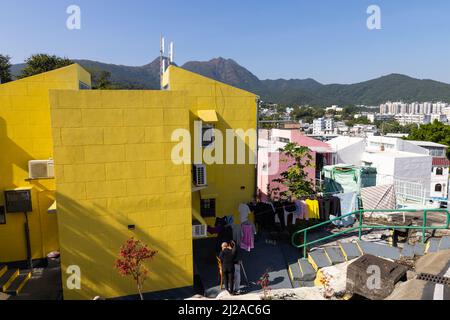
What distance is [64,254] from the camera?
793 cm

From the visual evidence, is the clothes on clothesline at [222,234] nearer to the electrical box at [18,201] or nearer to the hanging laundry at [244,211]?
the hanging laundry at [244,211]

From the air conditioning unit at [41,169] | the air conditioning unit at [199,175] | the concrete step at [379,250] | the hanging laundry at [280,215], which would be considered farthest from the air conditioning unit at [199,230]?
Result: the air conditioning unit at [41,169]

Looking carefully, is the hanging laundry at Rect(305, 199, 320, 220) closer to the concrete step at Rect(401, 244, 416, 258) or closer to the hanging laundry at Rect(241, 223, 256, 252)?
the hanging laundry at Rect(241, 223, 256, 252)

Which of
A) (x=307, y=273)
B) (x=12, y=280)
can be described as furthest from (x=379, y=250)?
(x=12, y=280)

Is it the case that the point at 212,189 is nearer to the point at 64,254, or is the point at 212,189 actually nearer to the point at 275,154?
the point at 64,254

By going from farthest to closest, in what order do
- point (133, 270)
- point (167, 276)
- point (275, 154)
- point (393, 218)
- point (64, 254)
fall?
point (275, 154), point (393, 218), point (167, 276), point (64, 254), point (133, 270)

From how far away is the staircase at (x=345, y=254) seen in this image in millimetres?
8328

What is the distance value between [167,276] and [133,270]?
1.50 metres

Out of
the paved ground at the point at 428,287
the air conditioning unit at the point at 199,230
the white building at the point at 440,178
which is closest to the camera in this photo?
the paved ground at the point at 428,287

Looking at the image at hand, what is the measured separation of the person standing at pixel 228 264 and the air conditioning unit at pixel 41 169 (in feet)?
19.0

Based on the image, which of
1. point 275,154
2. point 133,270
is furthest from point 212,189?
point 275,154

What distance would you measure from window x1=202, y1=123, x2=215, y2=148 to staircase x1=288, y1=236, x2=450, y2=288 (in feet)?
16.2

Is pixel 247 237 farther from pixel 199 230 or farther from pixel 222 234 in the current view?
pixel 199 230
